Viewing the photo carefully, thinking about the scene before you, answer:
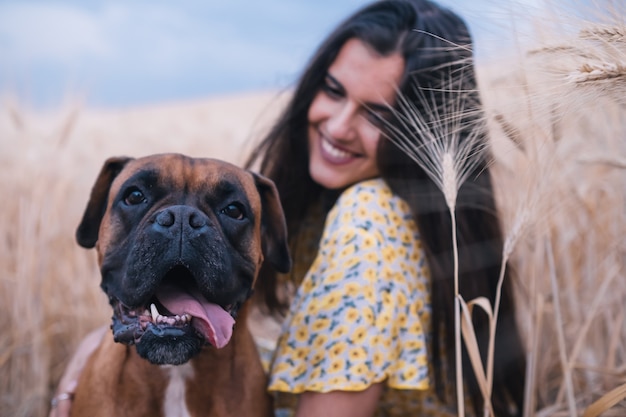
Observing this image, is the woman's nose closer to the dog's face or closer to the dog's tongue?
the dog's face

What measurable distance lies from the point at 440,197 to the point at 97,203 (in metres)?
1.43

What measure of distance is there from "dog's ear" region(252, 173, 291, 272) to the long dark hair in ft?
2.17

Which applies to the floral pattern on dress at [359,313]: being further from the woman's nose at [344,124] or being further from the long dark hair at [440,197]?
the woman's nose at [344,124]

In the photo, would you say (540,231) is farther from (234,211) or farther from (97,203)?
(97,203)

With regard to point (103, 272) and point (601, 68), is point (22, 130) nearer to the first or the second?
point (103, 272)

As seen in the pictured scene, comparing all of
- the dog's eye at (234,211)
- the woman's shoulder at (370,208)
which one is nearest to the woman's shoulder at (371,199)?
the woman's shoulder at (370,208)

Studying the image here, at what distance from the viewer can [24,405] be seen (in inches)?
124

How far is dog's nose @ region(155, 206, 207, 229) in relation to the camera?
A: 209 cm

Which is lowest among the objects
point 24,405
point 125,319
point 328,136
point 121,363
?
point 24,405

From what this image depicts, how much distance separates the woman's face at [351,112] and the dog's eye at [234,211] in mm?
857

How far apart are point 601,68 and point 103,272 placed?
64.9 inches

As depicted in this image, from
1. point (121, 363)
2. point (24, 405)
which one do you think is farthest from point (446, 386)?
point (24, 405)

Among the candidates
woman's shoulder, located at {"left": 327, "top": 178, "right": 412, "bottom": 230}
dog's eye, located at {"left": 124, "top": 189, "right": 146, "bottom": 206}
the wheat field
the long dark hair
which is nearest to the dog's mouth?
dog's eye, located at {"left": 124, "top": 189, "right": 146, "bottom": 206}

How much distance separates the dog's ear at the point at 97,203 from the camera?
2494mm
